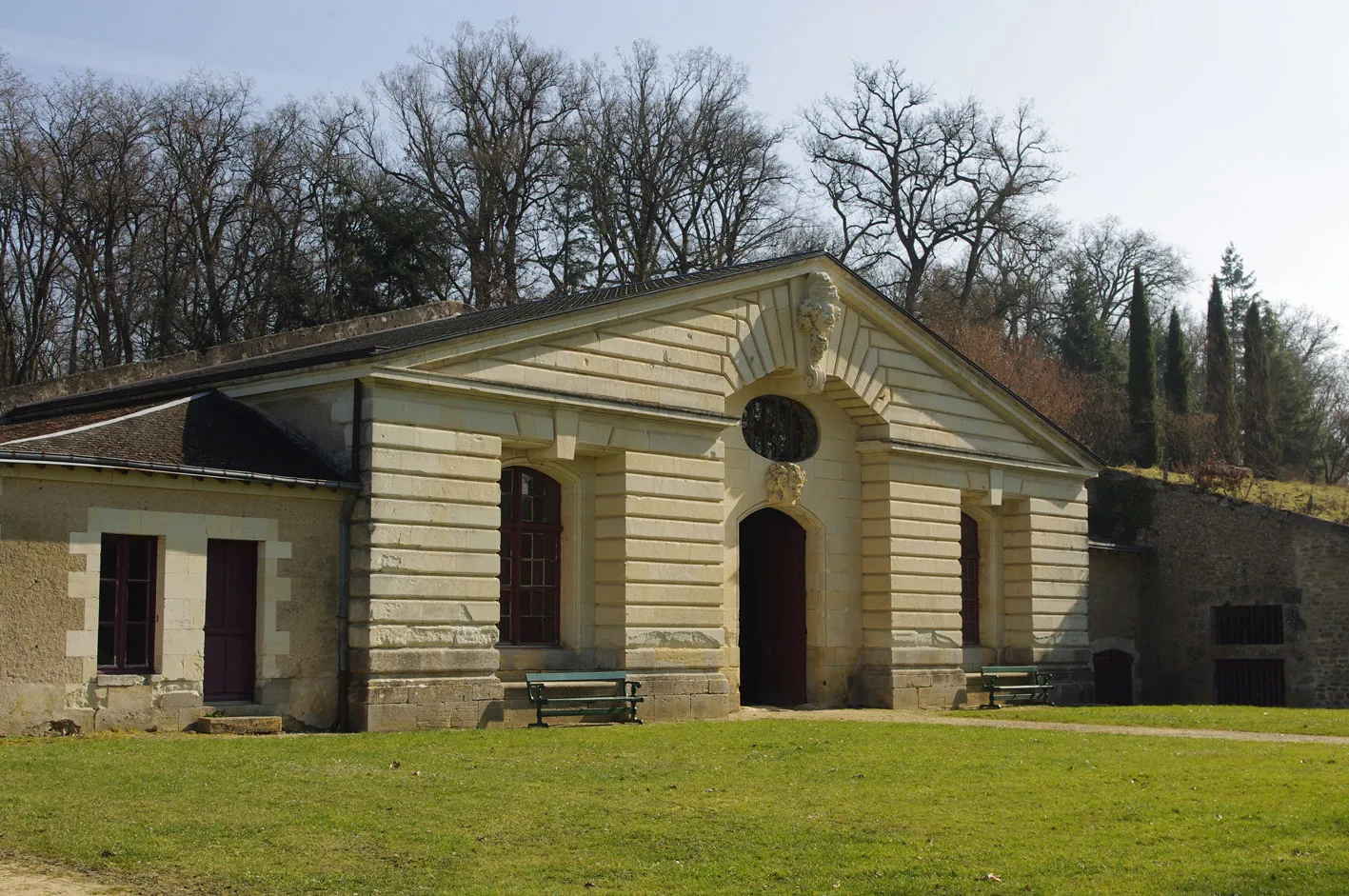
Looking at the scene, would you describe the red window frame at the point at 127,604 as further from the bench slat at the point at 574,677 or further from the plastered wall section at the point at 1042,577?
the plastered wall section at the point at 1042,577

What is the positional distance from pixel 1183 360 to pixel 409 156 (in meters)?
25.7

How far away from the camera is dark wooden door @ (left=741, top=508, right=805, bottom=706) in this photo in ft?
78.3

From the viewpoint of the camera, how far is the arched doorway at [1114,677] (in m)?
30.1

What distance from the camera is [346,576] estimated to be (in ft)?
58.2

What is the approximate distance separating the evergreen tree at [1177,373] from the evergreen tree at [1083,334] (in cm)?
278

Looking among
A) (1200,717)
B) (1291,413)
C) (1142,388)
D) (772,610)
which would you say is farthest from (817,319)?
(1291,413)

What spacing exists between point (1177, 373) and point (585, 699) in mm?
35221

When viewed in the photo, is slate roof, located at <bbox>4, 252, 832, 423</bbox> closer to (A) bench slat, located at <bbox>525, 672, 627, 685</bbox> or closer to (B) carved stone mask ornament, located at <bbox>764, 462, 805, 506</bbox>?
(B) carved stone mask ornament, located at <bbox>764, 462, 805, 506</bbox>

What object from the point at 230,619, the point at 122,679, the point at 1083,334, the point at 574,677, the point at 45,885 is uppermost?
the point at 1083,334

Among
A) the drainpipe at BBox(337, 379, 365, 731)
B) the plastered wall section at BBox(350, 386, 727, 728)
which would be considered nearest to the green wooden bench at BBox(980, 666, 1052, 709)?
the plastered wall section at BBox(350, 386, 727, 728)

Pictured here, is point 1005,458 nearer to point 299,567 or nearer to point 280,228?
point 299,567

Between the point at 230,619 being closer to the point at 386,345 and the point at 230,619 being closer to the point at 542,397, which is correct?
the point at 386,345

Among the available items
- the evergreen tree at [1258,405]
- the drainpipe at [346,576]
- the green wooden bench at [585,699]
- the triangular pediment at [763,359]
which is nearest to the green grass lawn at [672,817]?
the drainpipe at [346,576]

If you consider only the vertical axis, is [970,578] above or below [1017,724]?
above
